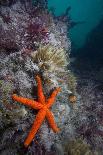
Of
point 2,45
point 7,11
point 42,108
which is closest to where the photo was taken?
point 42,108

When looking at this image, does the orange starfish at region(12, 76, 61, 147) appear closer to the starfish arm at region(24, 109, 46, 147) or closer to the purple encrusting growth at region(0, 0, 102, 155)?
the starfish arm at region(24, 109, 46, 147)

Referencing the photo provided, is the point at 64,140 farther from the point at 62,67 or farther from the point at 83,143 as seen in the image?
the point at 62,67

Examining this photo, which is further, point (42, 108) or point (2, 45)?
point (2, 45)

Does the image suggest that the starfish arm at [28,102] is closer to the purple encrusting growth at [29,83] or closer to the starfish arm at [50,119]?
the starfish arm at [50,119]

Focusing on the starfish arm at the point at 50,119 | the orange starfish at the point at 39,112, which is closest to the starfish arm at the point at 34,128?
the orange starfish at the point at 39,112

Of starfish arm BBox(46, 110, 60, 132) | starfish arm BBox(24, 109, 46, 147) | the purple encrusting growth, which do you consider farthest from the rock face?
starfish arm BBox(24, 109, 46, 147)

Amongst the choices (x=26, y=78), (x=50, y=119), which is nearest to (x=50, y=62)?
(x=26, y=78)

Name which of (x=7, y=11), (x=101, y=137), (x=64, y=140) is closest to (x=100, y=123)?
(x=101, y=137)

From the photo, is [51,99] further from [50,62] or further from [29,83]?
[50,62]
